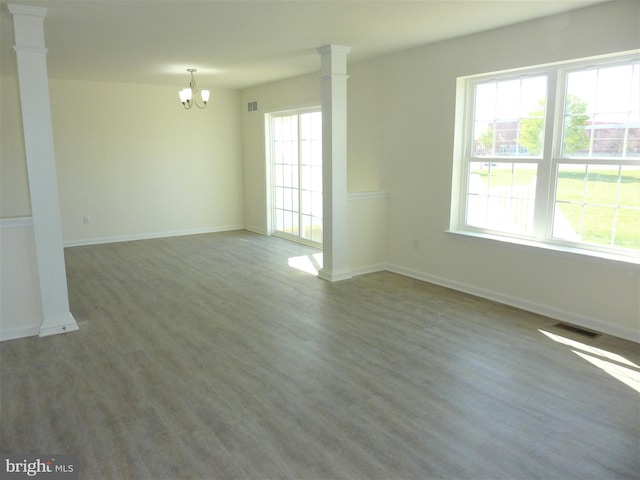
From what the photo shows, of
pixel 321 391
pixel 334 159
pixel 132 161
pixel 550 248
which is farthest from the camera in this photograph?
pixel 132 161

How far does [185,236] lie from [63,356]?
4906mm

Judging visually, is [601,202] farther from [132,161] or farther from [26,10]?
[132,161]

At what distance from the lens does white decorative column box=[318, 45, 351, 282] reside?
5.02 meters

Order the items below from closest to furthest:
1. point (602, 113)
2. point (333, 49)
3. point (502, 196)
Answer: point (602, 113) → point (502, 196) → point (333, 49)

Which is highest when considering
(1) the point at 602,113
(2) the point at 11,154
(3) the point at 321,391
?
(1) the point at 602,113

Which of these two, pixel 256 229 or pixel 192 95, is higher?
pixel 192 95

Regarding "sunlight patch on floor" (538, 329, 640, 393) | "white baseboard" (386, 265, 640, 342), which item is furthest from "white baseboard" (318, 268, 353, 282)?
"sunlight patch on floor" (538, 329, 640, 393)

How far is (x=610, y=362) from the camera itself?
10.6 ft

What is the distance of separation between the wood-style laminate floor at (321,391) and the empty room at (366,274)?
0.02m

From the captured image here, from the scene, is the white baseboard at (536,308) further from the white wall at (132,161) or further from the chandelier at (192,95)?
the white wall at (132,161)

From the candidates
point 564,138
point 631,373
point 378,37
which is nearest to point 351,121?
point 378,37

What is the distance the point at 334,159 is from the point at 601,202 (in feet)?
8.58

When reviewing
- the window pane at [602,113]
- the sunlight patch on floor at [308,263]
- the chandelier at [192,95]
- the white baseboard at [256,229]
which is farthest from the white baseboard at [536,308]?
the chandelier at [192,95]

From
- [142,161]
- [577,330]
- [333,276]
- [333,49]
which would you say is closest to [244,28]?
[333,49]
